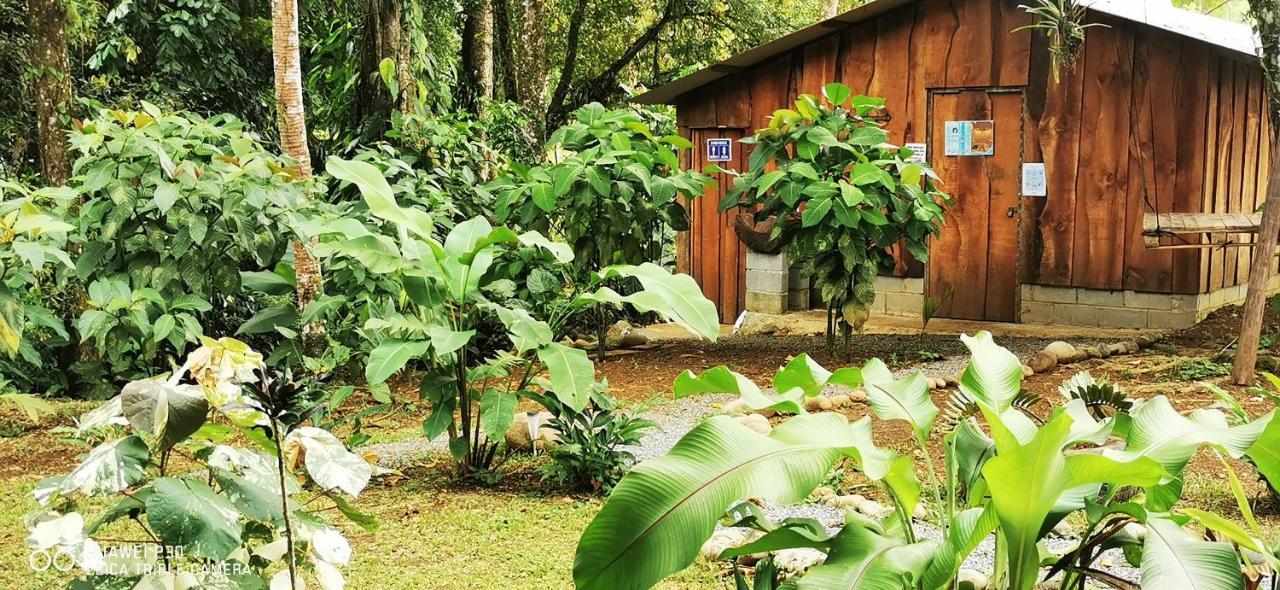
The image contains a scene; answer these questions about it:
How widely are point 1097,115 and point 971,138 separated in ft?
3.53

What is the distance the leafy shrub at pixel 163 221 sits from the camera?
6062 millimetres

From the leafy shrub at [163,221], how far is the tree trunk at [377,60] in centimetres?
232

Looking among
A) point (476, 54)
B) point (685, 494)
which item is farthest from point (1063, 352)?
point (476, 54)

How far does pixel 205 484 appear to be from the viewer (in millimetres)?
2182

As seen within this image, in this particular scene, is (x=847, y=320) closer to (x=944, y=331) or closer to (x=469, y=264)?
(x=944, y=331)

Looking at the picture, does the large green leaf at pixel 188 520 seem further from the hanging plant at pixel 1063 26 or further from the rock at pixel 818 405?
the hanging plant at pixel 1063 26

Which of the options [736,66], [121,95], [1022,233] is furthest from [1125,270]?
[121,95]

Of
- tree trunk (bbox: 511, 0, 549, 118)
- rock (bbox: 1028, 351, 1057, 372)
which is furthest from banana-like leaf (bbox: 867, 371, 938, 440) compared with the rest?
tree trunk (bbox: 511, 0, 549, 118)

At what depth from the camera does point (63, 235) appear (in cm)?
568

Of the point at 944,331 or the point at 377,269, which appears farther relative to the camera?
the point at 944,331

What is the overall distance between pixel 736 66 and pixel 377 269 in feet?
23.1

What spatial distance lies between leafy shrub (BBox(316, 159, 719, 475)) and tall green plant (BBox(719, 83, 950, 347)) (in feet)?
10.5

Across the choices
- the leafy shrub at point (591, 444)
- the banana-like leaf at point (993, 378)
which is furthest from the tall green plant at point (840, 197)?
the banana-like leaf at point (993, 378)

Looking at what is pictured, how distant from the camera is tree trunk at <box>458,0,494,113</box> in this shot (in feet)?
45.3
